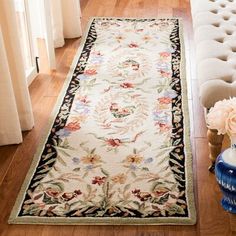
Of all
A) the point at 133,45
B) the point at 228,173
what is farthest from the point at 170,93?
Answer: the point at 228,173

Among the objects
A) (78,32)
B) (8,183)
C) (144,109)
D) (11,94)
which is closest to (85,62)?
(78,32)

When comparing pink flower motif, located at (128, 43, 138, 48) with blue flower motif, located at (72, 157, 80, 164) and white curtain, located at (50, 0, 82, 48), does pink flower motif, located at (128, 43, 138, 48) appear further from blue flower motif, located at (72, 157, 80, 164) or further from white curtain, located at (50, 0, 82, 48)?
blue flower motif, located at (72, 157, 80, 164)

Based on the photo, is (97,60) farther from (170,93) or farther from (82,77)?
(170,93)

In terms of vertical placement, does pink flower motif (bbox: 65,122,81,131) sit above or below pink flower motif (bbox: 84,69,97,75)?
above

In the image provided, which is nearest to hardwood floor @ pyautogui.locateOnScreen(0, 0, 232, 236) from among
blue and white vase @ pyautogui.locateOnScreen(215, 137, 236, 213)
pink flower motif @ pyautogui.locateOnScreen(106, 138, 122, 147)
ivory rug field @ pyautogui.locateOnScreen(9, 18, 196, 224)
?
ivory rug field @ pyautogui.locateOnScreen(9, 18, 196, 224)

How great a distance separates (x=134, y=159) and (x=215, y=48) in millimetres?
665

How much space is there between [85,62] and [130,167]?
1.24 metres

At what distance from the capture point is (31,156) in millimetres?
2246

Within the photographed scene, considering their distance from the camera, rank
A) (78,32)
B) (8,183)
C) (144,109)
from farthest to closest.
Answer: (78,32)
(144,109)
(8,183)

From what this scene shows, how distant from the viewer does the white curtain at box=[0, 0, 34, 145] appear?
2.13 meters

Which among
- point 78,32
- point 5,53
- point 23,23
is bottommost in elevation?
point 78,32

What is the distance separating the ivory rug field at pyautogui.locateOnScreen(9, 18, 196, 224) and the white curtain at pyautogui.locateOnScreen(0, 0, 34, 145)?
0.16 metres

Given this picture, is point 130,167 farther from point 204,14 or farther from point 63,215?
point 204,14

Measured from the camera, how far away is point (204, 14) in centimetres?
266
